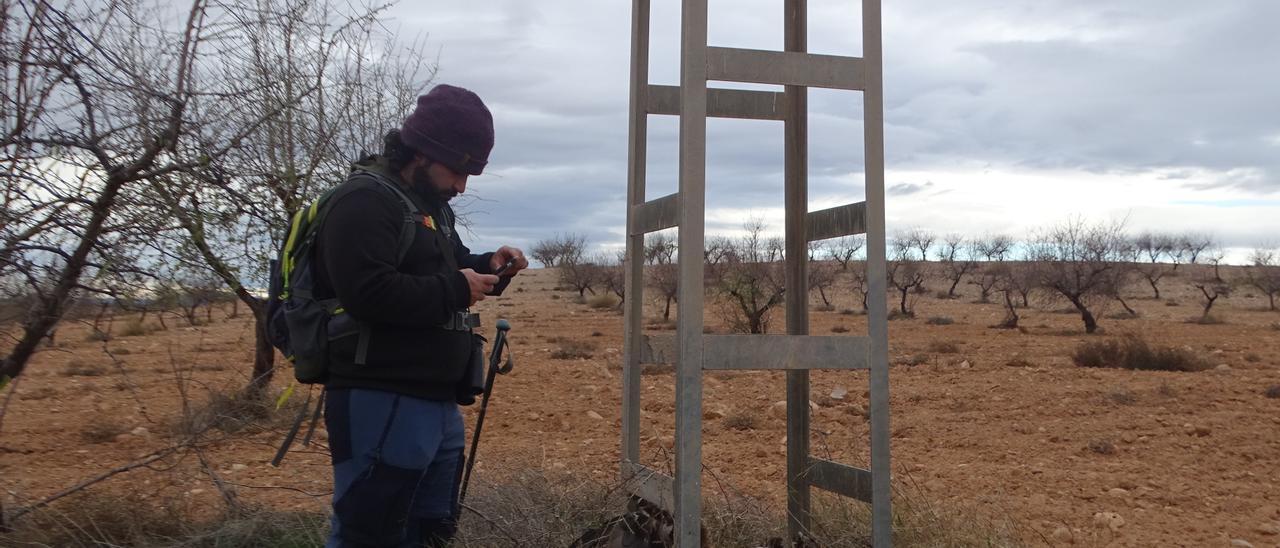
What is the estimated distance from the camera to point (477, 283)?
281cm

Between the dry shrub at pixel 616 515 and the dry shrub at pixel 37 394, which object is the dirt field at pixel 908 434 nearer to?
the dry shrub at pixel 37 394

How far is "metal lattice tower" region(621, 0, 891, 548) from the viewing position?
305 cm

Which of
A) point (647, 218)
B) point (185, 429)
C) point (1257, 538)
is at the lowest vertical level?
point (1257, 538)

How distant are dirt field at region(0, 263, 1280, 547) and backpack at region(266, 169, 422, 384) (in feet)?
4.29

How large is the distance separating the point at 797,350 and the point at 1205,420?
23.0 ft

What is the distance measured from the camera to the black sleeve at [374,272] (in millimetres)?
2590

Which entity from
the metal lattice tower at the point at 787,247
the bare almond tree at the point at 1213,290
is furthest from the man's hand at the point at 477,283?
the bare almond tree at the point at 1213,290

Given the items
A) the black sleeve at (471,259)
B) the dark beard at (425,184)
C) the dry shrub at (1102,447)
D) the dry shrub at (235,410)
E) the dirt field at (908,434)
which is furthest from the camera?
the dry shrub at (1102,447)

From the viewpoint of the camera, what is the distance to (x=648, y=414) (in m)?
9.44

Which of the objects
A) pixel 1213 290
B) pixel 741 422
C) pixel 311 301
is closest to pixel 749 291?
pixel 741 422

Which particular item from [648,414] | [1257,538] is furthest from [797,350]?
[648,414]

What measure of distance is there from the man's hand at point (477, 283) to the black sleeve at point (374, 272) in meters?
0.07

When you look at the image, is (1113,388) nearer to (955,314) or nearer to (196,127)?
(196,127)

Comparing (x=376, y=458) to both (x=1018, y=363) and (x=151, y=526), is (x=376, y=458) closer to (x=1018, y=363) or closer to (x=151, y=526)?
(x=151, y=526)
